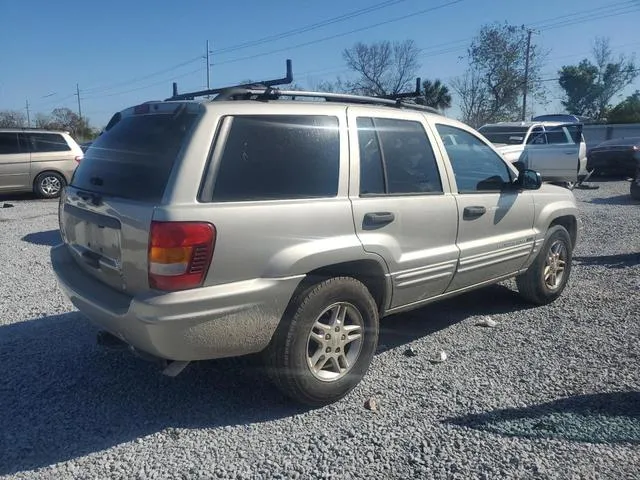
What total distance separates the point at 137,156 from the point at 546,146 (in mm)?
13658

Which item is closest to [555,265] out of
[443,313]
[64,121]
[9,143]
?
[443,313]

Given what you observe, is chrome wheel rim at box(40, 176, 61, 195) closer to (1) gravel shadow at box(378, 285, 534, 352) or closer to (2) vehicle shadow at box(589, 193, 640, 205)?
(1) gravel shadow at box(378, 285, 534, 352)

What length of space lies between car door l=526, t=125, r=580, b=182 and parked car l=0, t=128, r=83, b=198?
11.7 m

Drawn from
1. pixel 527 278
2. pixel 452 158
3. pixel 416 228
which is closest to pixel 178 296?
pixel 416 228

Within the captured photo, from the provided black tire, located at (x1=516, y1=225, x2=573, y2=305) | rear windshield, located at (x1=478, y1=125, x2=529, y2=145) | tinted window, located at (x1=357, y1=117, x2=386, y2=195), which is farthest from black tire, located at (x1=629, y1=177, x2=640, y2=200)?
tinted window, located at (x1=357, y1=117, x2=386, y2=195)

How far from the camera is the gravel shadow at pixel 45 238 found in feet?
27.3

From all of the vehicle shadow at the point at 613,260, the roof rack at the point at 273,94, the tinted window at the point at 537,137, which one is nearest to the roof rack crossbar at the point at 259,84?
the roof rack at the point at 273,94

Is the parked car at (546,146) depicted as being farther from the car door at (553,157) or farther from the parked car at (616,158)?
the parked car at (616,158)

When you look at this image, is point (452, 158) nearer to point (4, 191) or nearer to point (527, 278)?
point (527, 278)

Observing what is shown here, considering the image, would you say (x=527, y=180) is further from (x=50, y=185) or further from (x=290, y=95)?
(x=50, y=185)

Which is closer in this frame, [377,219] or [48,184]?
[377,219]

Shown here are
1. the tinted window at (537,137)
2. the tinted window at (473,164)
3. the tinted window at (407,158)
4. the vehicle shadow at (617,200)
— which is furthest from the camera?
the tinted window at (537,137)

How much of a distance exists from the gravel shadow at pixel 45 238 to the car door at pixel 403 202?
20.0 ft

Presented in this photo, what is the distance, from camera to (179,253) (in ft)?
9.16
